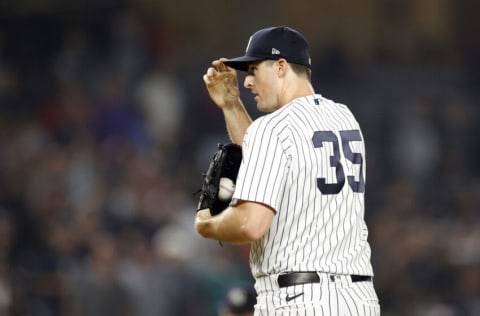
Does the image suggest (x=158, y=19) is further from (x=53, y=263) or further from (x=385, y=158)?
(x=53, y=263)

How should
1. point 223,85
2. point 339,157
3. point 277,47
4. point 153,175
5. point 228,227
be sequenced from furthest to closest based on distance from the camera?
1. point 153,175
2. point 223,85
3. point 277,47
4. point 339,157
5. point 228,227

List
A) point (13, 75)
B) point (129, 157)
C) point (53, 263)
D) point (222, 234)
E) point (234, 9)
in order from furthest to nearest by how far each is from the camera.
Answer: point (234, 9) → point (13, 75) → point (129, 157) → point (53, 263) → point (222, 234)

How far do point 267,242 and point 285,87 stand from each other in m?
0.58

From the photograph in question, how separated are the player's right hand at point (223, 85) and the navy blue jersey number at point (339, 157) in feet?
2.23

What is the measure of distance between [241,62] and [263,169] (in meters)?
0.51

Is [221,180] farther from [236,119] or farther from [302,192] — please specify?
[236,119]

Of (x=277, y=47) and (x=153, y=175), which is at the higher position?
(x=277, y=47)

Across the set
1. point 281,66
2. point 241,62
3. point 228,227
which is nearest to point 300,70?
point 281,66

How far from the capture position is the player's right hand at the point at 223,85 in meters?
4.45

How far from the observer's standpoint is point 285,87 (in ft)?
13.1

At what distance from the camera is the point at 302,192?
12.4 ft

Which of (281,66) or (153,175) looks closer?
(281,66)

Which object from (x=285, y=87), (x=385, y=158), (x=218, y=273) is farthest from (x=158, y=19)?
(x=285, y=87)

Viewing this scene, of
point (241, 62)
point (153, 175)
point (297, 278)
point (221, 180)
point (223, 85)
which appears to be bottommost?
point (153, 175)
